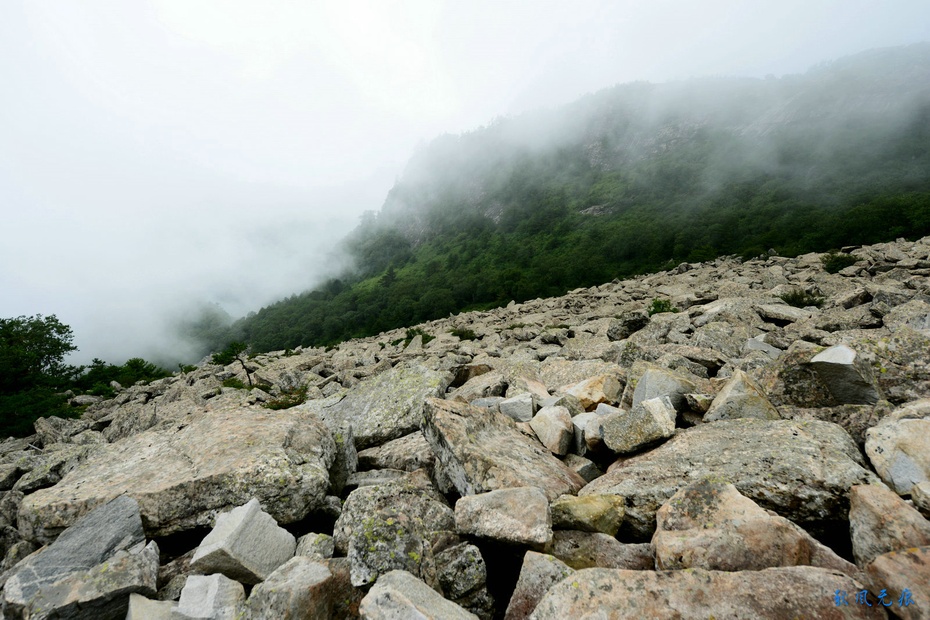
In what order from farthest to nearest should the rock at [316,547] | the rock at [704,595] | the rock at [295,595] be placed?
1. the rock at [316,547]
2. the rock at [295,595]
3. the rock at [704,595]

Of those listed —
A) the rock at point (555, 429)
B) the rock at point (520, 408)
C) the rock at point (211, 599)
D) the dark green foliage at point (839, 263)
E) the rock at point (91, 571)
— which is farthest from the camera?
the dark green foliage at point (839, 263)

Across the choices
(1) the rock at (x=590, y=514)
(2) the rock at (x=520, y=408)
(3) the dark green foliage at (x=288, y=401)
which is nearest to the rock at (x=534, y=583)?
(1) the rock at (x=590, y=514)

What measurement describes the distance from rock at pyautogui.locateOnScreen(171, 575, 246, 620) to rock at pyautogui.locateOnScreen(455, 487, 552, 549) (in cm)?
183

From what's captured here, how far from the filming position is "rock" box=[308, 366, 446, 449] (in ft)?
21.7

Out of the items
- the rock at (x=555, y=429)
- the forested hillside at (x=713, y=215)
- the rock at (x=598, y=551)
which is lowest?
the forested hillside at (x=713, y=215)

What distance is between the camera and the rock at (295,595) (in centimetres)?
285

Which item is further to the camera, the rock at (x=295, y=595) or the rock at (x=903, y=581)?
the rock at (x=295, y=595)

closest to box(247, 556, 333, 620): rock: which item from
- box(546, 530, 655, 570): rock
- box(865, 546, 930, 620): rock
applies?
box(546, 530, 655, 570): rock

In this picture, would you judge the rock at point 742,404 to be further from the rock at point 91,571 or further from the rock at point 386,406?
the rock at point 91,571

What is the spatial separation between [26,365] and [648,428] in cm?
3878

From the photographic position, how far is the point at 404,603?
2.61m

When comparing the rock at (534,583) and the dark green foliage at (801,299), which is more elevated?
the rock at (534,583)

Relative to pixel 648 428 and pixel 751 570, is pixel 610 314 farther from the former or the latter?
pixel 751 570

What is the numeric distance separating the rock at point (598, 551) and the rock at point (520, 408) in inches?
119
